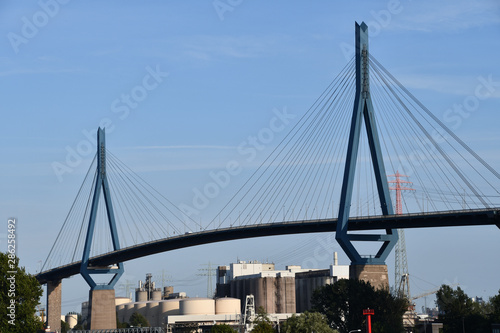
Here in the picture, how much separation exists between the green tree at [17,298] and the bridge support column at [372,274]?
3247 centimetres

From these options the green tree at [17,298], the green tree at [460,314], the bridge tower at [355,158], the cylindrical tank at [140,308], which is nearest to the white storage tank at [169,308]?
the cylindrical tank at [140,308]

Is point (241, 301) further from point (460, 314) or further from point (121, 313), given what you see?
point (460, 314)

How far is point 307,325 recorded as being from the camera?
7781 centimetres

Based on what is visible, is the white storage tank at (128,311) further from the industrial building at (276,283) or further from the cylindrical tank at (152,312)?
the industrial building at (276,283)

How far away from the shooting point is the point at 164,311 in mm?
161125

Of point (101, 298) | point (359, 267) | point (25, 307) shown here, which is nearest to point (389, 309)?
point (359, 267)

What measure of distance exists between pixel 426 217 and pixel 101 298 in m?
59.6

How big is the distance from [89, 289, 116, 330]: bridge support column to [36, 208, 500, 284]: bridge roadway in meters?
4.35

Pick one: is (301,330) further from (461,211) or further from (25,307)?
(25,307)

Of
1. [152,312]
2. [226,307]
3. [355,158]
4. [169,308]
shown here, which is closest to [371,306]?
[355,158]

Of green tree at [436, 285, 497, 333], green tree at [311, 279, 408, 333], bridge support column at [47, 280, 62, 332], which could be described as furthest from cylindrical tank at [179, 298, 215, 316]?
green tree at [311, 279, 408, 333]

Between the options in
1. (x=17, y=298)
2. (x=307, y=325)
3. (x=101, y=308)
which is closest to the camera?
(x=17, y=298)

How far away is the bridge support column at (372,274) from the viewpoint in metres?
86.9

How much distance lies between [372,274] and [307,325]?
12736 mm
